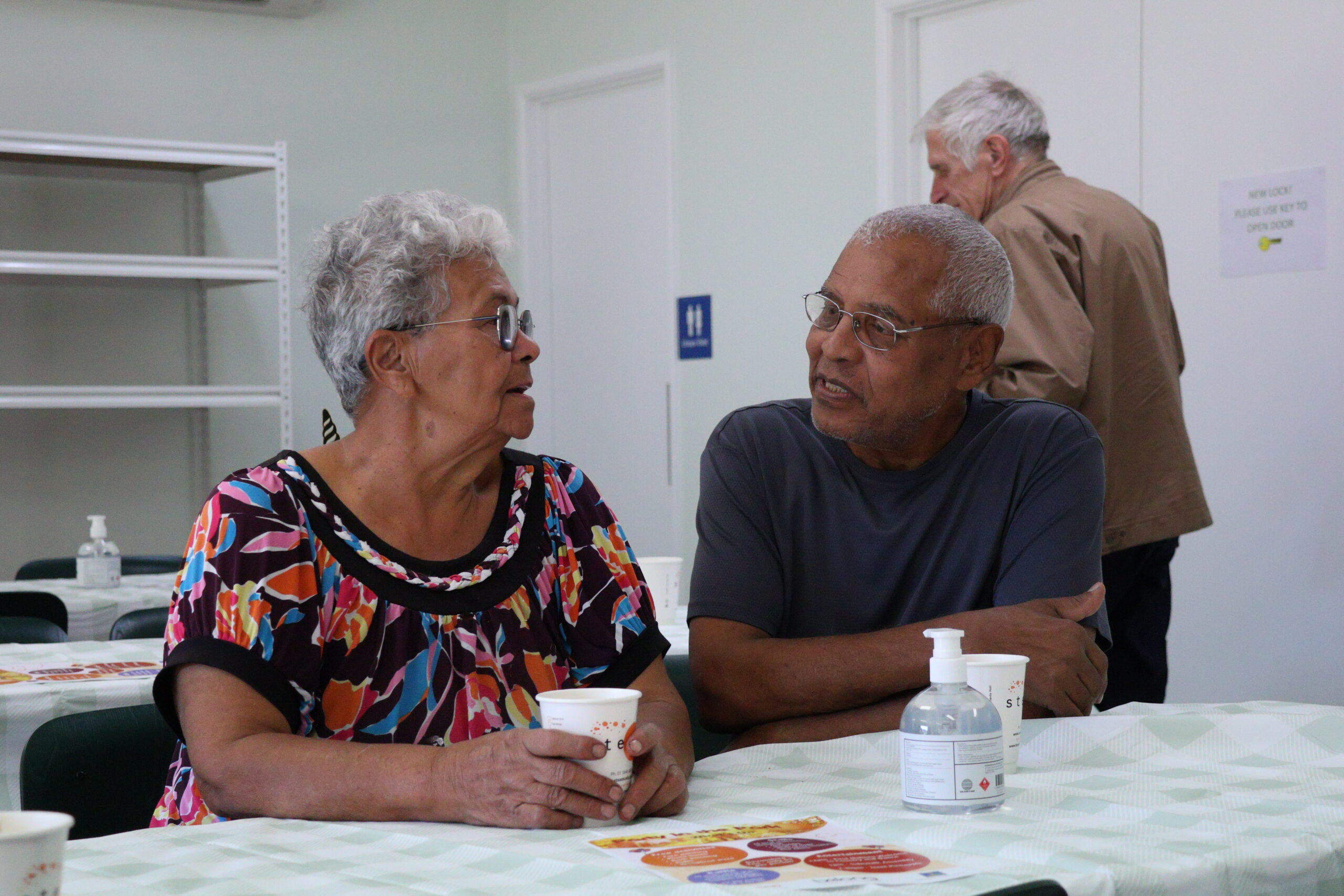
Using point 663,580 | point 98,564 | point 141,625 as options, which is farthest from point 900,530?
point 98,564

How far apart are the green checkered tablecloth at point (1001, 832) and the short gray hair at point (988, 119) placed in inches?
70.0

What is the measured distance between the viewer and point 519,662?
1637 millimetres

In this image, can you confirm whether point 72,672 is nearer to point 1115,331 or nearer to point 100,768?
point 100,768

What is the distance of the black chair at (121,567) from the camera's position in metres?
4.31

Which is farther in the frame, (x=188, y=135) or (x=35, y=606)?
(x=188, y=135)

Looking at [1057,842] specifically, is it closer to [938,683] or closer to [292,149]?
[938,683]

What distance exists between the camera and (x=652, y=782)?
1.22 m

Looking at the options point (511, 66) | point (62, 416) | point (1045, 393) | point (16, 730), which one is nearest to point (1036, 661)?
point (1045, 393)

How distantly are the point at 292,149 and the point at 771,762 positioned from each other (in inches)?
187

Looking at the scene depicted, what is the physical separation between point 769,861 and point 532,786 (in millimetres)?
229

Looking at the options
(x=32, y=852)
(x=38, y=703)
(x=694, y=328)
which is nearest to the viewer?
(x=32, y=852)

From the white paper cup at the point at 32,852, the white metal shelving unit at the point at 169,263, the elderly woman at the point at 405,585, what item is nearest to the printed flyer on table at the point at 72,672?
the elderly woman at the point at 405,585

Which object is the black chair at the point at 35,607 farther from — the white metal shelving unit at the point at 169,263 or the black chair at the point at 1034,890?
the black chair at the point at 1034,890

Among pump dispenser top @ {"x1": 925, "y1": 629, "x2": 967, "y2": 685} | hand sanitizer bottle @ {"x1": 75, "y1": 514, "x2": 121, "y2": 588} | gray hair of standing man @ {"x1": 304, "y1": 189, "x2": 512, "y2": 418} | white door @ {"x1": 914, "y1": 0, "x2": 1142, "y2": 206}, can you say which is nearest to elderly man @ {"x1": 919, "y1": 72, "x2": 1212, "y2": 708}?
white door @ {"x1": 914, "y1": 0, "x2": 1142, "y2": 206}
